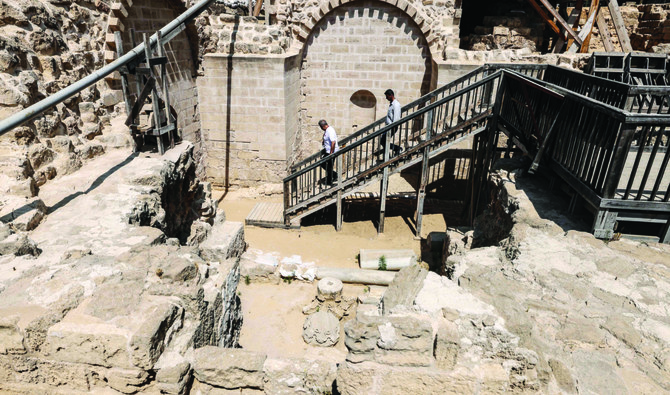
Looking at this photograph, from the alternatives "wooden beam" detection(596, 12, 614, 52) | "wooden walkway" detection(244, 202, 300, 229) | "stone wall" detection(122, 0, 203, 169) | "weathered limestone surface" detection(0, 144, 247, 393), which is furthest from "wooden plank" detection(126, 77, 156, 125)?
"wooden beam" detection(596, 12, 614, 52)

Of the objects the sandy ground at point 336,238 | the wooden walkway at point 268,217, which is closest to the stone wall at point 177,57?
the sandy ground at point 336,238

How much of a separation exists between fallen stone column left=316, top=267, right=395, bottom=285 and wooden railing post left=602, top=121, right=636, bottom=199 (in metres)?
3.75

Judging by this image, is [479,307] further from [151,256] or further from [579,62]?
[579,62]

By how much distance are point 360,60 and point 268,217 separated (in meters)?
5.28

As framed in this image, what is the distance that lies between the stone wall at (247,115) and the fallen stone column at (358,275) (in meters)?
4.85

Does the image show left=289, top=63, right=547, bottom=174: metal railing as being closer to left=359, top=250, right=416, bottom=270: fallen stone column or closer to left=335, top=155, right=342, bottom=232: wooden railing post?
left=335, top=155, right=342, bottom=232: wooden railing post

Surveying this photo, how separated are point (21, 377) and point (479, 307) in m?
3.33

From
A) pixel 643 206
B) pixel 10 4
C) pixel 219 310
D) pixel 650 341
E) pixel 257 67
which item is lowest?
pixel 219 310

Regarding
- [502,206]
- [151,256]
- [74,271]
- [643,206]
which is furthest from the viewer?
[502,206]

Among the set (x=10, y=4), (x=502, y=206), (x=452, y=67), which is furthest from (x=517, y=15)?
(x=10, y=4)

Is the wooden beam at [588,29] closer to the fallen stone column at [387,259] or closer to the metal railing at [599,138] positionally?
the metal railing at [599,138]

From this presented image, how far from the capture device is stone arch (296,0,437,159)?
35.0 feet

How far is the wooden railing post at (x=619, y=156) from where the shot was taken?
379 cm

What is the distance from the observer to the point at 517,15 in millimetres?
11422
